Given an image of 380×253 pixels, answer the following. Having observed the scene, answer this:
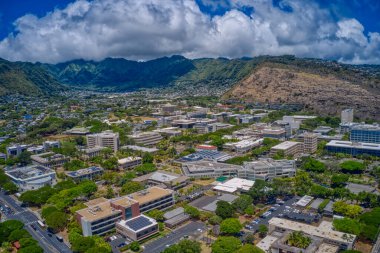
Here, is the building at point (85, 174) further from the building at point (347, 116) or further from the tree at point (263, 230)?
the building at point (347, 116)

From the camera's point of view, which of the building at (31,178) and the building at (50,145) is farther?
the building at (50,145)

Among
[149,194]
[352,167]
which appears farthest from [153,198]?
[352,167]

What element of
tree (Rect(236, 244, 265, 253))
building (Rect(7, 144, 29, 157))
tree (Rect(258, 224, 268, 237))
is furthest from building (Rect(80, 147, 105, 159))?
tree (Rect(236, 244, 265, 253))

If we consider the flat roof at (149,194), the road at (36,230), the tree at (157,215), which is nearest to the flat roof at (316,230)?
the tree at (157,215)

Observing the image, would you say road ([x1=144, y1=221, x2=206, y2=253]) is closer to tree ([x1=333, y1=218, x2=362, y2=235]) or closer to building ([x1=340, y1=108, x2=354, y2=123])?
tree ([x1=333, y1=218, x2=362, y2=235])

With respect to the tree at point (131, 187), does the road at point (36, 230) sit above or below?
below
